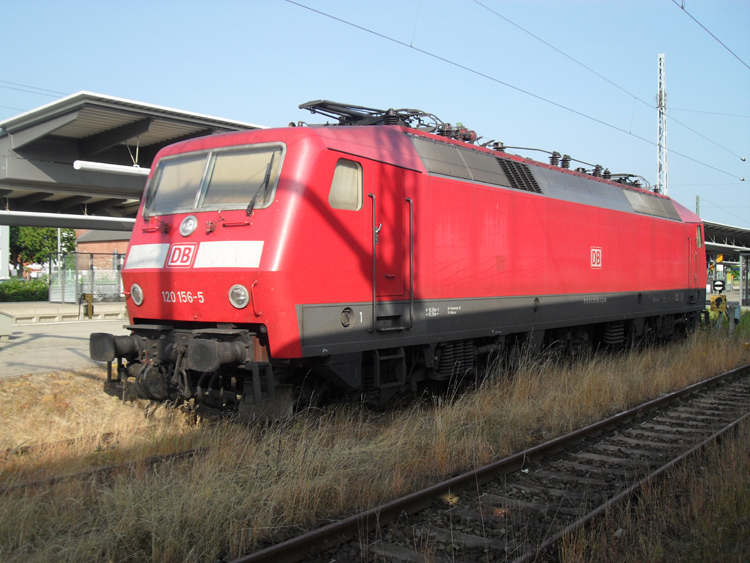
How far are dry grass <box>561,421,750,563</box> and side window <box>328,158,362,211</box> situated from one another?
390 centimetres

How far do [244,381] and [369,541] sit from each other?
2.48 meters

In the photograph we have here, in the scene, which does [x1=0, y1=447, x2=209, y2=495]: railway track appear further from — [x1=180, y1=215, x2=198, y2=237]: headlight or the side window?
the side window

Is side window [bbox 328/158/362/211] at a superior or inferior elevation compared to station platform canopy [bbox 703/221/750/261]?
inferior

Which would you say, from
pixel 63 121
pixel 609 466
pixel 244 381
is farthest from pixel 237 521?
pixel 63 121

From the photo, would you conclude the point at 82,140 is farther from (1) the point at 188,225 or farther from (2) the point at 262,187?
(2) the point at 262,187

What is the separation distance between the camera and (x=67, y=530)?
15.1 ft

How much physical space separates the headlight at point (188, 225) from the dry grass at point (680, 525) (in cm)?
484

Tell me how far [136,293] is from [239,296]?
5.97 feet

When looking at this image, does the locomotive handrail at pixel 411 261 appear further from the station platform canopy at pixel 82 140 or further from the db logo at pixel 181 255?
the station platform canopy at pixel 82 140

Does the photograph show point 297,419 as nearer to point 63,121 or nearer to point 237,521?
point 237,521

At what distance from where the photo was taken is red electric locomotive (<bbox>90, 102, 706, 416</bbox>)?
21.6 ft

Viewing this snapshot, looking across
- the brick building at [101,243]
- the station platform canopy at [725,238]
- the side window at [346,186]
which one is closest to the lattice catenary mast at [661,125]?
the station platform canopy at [725,238]

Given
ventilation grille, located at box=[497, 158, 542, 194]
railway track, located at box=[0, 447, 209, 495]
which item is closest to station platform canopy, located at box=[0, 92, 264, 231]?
ventilation grille, located at box=[497, 158, 542, 194]

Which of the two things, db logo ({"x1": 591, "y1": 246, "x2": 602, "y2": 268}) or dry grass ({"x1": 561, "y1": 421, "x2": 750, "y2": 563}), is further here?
db logo ({"x1": 591, "y1": 246, "x2": 602, "y2": 268})
